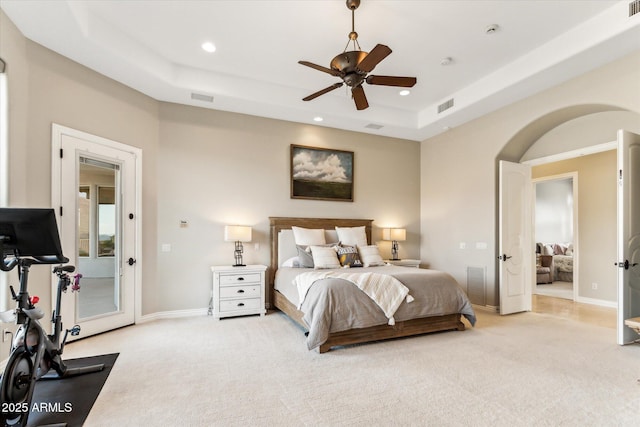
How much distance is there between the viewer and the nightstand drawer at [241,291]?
461 centimetres

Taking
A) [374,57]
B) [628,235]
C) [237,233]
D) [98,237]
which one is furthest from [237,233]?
[628,235]

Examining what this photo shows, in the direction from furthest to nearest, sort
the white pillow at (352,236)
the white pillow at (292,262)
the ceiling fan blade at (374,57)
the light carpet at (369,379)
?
the white pillow at (352,236), the white pillow at (292,262), the ceiling fan blade at (374,57), the light carpet at (369,379)

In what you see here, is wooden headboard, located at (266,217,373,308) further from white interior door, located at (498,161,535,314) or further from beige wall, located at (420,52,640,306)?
white interior door, located at (498,161,535,314)

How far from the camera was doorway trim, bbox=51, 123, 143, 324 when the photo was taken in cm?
350

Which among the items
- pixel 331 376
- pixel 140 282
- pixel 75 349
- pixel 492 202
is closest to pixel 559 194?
pixel 492 202

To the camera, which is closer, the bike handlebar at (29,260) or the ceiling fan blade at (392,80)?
the bike handlebar at (29,260)

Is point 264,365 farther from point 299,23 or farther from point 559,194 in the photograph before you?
point 559,194

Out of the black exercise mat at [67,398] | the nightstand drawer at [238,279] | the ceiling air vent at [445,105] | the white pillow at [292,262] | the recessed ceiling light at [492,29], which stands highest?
the recessed ceiling light at [492,29]

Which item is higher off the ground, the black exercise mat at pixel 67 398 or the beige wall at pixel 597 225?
the beige wall at pixel 597 225

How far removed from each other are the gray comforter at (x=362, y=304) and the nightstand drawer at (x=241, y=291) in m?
1.01

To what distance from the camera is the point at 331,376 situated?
9.20ft

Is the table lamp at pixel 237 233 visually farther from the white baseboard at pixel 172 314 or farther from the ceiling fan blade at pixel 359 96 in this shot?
the ceiling fan blade at pixel 359 96

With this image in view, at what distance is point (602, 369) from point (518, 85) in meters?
3.39

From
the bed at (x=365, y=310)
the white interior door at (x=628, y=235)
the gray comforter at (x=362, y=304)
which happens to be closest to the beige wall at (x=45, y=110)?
the bed at (x=365, y=310)
